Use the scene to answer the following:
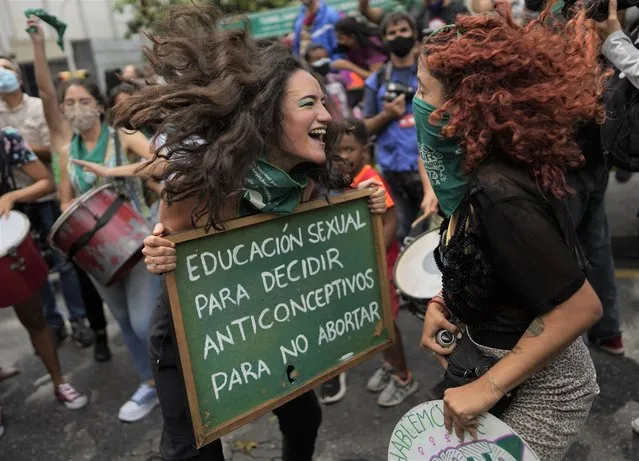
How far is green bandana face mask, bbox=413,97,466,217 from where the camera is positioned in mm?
1454

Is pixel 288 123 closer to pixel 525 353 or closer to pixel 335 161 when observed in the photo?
pixel 335 161

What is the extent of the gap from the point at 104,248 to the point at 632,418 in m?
2.65

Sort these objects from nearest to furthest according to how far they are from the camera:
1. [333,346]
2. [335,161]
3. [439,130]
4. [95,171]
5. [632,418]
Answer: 1. [439,130]
2. [333,346]
3. [335,161]
4. [632,418]
5. [95,171]

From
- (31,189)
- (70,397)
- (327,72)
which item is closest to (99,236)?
(31,189)

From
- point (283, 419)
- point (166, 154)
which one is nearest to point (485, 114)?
point (166, 154)

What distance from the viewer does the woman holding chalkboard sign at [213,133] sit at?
173 cm

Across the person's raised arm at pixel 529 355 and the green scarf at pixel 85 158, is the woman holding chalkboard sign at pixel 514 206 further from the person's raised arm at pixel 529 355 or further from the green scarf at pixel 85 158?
the green scarf at pixel 85 158

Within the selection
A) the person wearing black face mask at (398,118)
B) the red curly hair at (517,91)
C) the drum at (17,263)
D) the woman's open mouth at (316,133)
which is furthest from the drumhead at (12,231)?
the red curly hair at (517,91)

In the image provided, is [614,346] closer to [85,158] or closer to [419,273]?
[419,273]

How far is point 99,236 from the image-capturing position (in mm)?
2949

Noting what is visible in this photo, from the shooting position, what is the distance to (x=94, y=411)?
3506 mm

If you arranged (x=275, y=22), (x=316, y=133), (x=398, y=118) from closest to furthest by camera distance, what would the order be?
(x=316, y=133), (x=398, y=118), (x=275, y=22)

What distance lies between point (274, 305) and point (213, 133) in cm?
58

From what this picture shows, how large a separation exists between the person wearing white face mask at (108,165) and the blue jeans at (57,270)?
621mm
